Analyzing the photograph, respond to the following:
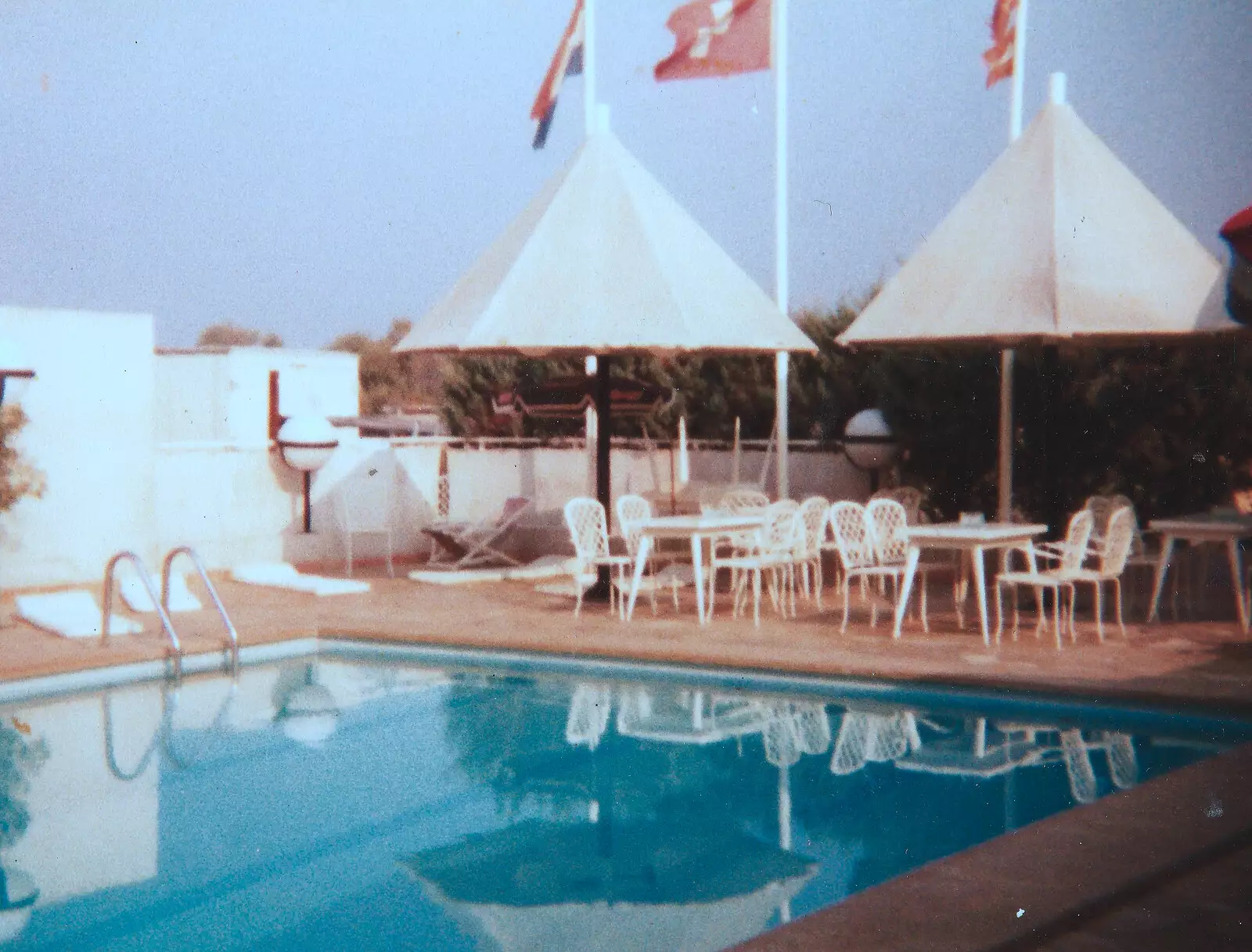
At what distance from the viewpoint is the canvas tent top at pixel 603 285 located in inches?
398

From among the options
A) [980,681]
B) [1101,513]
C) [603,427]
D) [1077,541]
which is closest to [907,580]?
[1077,541]

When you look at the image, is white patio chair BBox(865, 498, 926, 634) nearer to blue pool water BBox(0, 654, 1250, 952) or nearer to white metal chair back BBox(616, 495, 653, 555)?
white metal chair back BBox(616, 495, 653, 555)

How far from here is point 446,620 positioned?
9938 millimetres

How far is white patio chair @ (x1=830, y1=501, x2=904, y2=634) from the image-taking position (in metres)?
9.32

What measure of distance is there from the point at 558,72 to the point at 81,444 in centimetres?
532

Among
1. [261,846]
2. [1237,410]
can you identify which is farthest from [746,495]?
[261,846]

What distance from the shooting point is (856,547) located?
987cm

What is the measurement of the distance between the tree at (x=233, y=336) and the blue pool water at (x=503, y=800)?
61.7m

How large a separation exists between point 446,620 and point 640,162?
407 cm

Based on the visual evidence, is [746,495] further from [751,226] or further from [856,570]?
[751,226]

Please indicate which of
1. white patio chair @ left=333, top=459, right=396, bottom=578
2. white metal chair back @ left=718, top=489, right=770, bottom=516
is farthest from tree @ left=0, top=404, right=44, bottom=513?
white metal chair back @ left=718, top=489, right=770, bottom=516

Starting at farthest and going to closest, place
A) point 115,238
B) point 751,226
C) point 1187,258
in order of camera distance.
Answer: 1. point 115,238
2. point 751,226
3. point 1187,258

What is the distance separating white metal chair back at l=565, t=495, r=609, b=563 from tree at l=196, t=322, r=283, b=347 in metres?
60.1

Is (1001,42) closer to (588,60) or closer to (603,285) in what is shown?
(588,60)
